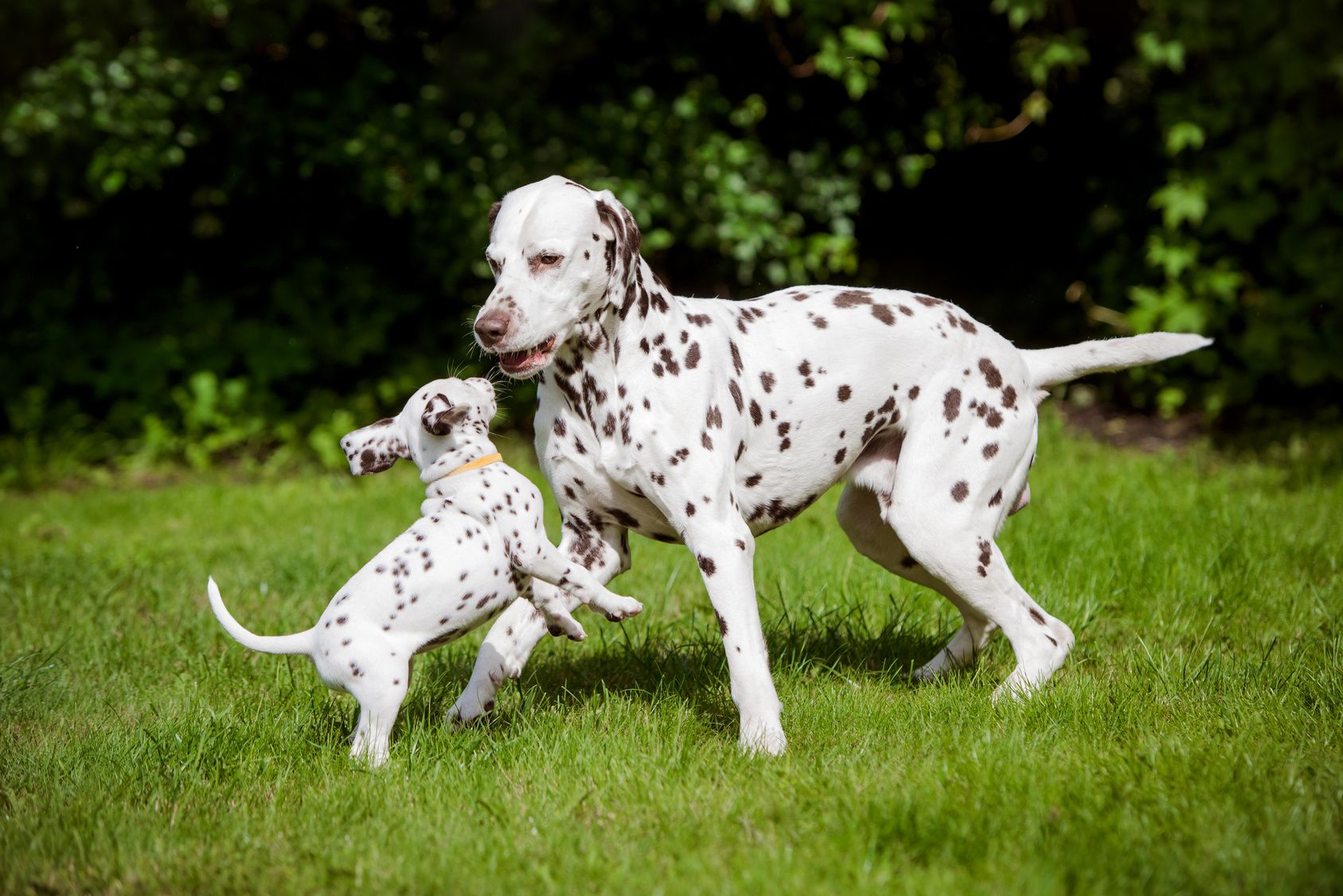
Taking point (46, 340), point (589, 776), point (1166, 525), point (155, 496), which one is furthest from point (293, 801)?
point (46, 340)

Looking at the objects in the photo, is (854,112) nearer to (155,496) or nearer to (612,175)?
(612,175)

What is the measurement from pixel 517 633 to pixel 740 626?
2.51ft

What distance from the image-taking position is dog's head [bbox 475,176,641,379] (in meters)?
3.43

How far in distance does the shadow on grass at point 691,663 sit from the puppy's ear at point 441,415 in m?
0.93

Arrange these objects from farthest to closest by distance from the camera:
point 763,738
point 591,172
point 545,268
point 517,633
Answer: point 591,172 < point 517,633 < point 763,738 < point 545,268

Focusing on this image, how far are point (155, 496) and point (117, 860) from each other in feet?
18.7

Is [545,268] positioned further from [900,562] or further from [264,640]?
[900,562]

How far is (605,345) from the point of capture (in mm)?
3678

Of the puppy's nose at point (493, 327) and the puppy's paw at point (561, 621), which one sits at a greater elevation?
the puppy's nose at point (493, 327)

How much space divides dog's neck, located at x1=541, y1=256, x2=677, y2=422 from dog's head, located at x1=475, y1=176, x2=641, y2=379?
0.05m

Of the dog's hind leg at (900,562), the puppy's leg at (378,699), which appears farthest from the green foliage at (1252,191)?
the puppy's leg at (378,699)

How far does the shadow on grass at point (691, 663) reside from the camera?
422 cm

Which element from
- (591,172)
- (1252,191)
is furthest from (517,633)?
(1252,191)

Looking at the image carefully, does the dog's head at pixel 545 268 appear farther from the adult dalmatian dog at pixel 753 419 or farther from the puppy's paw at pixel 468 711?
the puppy's paw at pixel 468 711
